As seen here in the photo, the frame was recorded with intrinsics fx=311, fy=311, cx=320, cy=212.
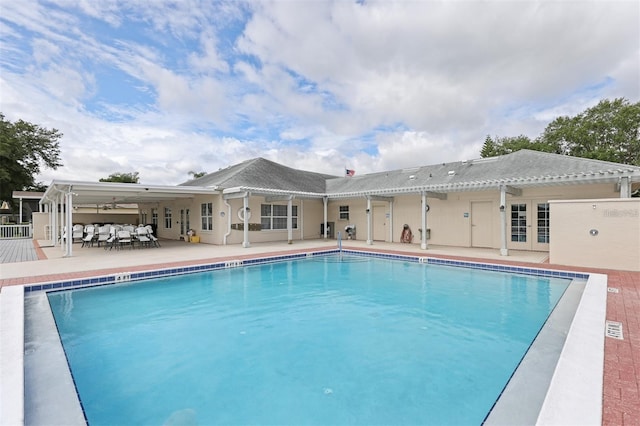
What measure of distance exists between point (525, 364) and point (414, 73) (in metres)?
11.5

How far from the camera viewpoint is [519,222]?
1200cm

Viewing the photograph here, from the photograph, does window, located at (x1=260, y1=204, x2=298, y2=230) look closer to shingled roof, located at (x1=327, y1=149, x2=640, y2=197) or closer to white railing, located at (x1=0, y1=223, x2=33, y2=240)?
shingled roof, located at (x1=327, y1=149, x2=640, y2=197)

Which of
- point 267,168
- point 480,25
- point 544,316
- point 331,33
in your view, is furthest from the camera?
point 267,168

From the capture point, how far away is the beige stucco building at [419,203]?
9039 millimetres

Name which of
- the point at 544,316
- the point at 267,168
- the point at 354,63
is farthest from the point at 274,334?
the point at 267,168

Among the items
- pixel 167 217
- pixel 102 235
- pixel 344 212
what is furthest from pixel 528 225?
pixel 167 217

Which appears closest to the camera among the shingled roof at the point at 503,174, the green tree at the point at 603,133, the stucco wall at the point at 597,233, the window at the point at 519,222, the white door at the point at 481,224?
the stucco wall at the point at 597,233

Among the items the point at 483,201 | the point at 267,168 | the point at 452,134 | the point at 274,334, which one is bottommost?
the point at 274,334

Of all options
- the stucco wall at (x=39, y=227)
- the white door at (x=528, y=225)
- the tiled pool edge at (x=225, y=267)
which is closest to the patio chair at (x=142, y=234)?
the tiled pool edge at (x=225, y=267)

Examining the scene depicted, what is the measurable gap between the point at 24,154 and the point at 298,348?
120ft

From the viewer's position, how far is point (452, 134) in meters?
20.8

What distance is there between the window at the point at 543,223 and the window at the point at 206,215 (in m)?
13.9

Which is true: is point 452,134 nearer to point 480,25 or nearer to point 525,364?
point 480,25

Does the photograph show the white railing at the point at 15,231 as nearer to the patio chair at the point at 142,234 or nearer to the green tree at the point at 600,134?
the patio chair at the point at 142,234
